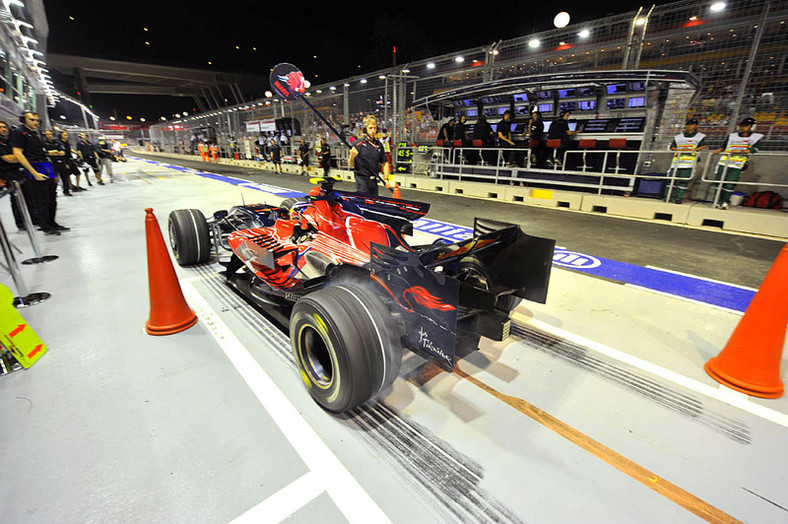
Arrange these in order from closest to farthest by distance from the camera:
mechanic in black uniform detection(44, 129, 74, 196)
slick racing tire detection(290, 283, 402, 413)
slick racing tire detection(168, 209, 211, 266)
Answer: slick racing tire detection(290, 283, 402, 413)
slick racing tire detection(168, 209, 211, 266)
mechanic in black uniform detection(44, 129, 74, 196)

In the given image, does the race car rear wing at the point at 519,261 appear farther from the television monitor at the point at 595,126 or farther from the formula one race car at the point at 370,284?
the television monitor at the point at 595,126

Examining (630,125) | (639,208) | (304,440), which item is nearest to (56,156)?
(304,440)

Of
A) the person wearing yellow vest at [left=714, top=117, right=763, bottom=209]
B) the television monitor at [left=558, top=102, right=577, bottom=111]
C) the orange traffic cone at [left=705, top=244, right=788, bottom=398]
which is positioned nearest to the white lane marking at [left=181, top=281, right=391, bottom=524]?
the orange traffic cone at [left=705, top=244, right=788, bottom=398]

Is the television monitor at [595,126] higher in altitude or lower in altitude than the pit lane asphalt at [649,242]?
higher

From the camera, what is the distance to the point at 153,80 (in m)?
47.1

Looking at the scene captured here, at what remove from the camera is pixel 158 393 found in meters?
2.28

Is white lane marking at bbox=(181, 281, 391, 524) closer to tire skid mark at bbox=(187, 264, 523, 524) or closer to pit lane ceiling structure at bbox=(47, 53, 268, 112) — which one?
tire skid mark at bbox=(187, 264, 523, 524)

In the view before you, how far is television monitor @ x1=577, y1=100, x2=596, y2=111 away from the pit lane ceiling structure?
48.7 metres

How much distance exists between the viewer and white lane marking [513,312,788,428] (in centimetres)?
214

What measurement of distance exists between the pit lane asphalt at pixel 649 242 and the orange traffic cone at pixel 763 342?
2.46 meters

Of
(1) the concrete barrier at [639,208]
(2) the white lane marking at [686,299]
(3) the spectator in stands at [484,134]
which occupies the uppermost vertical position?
(3) the spectator in stands at [484,134]

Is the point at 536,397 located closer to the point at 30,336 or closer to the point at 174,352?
the point at 174,352

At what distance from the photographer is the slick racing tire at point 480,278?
2713mm

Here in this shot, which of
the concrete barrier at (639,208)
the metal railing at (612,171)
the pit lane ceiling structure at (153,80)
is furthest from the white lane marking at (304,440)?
the pit lane ceiling structure at (153,80)
